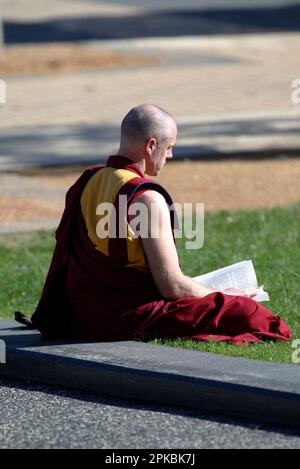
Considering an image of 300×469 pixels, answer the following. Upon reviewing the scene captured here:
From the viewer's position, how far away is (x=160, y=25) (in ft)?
85.7

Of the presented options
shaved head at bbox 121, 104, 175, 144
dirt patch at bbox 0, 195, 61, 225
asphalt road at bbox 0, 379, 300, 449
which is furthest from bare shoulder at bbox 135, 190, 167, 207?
dirt patch at bbox 0, 195, 61, 225

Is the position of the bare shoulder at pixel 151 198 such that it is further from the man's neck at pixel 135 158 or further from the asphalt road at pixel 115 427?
the asphalt road at pixel 115 427

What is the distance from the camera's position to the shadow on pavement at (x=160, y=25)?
2450 centimetres

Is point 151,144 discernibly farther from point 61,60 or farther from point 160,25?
point 160,25

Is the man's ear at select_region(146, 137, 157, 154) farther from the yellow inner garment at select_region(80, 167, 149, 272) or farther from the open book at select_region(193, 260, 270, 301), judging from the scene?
the open book at select_region(193, 260, 270, 301)

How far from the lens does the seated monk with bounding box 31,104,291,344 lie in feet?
19.0

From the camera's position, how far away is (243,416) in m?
5.07

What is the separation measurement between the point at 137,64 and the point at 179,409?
15202mm

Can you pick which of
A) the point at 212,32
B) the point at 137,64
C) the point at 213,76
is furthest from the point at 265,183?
the point at 212,32

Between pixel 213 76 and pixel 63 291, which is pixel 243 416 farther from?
pixel 213 76

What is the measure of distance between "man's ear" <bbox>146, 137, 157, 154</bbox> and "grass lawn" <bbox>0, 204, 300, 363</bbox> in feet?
2.87

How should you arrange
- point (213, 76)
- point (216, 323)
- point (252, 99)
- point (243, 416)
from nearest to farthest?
point (243, 416) → point (216, 323) → point (252, 99) → point (213, 76)

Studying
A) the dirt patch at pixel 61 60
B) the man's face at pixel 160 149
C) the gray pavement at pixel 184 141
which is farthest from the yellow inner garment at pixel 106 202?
the dirt patch at pixel 61 60

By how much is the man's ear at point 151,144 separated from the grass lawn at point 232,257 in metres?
0.88
